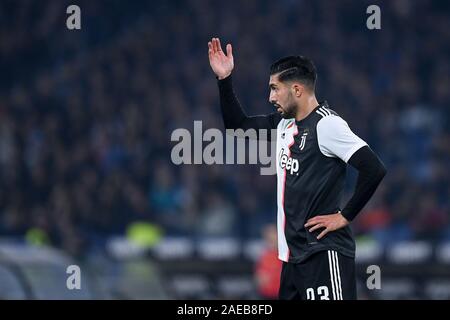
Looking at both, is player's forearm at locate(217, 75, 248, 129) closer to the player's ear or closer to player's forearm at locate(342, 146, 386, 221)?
the player's ear

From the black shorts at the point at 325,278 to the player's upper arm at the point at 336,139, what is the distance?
528 mm

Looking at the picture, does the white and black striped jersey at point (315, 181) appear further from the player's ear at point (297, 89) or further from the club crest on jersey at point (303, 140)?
the player's ear at point (297, 89)

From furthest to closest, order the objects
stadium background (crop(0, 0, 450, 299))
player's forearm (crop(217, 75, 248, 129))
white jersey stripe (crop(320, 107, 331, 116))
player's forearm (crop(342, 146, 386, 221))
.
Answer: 1. stadium background (crop(0, 0, 450, 299))
2. player's forearm (crop(217, 75, 248, 129))
3. white jersey stripe (crop(320, 107, 331, 116))
4. player's forearm (crop(342, 146, 386, 221))

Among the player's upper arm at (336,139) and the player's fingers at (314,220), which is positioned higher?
the player's upper arm at (336,139)

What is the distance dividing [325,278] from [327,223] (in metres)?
0.29

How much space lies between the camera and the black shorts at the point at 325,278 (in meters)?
6.56

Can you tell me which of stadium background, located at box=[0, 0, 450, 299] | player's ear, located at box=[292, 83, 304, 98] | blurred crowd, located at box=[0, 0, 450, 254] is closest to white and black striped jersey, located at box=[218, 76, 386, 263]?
player's ear, located at box=[292, 83, 304, 98]

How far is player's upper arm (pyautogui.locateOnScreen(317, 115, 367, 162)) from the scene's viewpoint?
6555 millimetres

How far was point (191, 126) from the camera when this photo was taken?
1783 cm

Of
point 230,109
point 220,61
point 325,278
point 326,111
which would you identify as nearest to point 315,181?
point 326,111

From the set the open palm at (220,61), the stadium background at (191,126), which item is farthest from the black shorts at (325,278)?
the stadium background at (191,126)

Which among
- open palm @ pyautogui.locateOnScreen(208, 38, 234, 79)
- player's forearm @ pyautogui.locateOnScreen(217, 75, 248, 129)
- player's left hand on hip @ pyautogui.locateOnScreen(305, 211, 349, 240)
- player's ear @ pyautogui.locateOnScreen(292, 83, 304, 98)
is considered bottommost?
player's left hand on hip @ pyautogui.locateOnScreen(305, 211, 349, 240)

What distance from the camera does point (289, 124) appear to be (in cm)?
697
